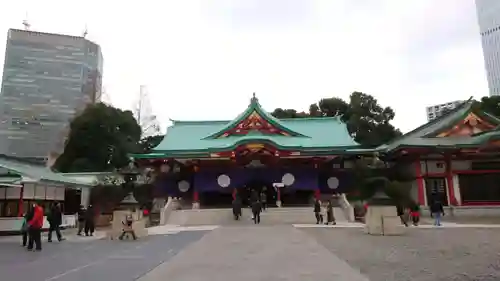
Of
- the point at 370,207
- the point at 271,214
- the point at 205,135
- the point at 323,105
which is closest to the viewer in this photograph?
the point at 370,207

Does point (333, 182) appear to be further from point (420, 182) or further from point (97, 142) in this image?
point (97, 142)

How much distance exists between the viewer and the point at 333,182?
30.4m

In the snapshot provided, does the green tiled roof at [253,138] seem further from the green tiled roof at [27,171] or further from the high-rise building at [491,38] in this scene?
the high-rise building at [491,38]

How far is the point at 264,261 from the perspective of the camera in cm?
831

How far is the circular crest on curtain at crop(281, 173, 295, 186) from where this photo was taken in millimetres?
29734

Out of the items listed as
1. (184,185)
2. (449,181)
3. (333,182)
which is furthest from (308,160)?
(184,185)

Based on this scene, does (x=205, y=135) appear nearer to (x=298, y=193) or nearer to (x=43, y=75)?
(x=298, y=193)

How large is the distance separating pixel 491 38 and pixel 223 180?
40.5 m

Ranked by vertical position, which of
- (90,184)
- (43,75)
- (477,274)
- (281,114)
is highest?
(43,75)

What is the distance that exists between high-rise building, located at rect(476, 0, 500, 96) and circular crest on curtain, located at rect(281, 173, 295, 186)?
1406 inches

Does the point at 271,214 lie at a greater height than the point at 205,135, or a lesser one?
lesser

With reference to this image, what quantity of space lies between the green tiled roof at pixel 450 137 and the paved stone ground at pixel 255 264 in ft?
56.6

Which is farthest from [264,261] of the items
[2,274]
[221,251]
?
[2,274]

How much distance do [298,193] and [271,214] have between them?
7752 millimetres
